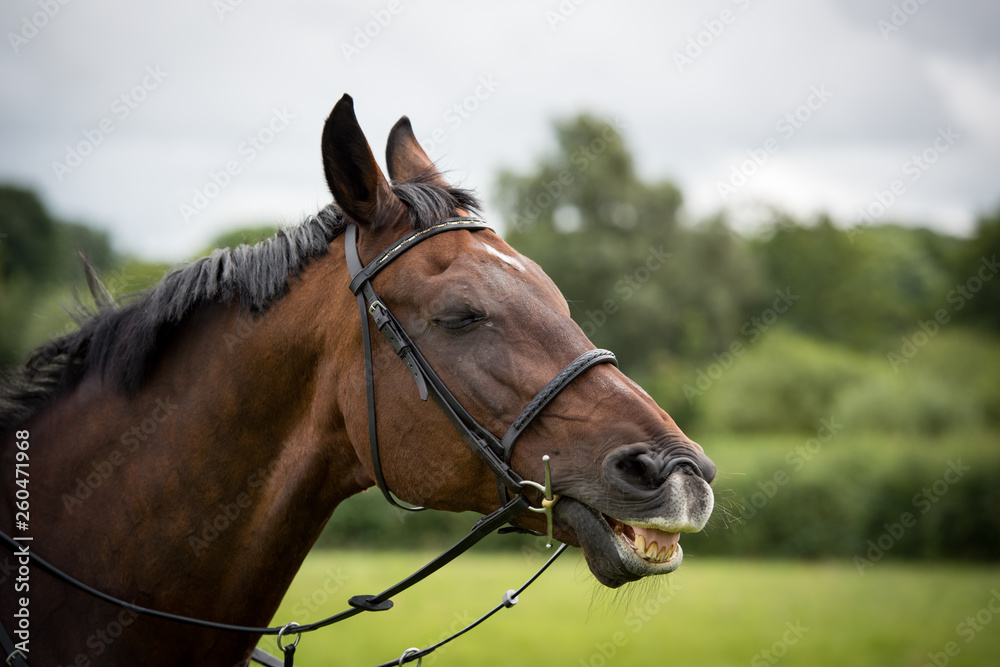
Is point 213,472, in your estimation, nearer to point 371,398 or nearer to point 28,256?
point 371,398

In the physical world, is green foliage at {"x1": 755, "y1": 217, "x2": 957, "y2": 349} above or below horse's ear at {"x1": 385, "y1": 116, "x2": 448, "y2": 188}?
below

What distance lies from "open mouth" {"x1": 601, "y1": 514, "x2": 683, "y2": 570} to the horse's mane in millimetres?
1561

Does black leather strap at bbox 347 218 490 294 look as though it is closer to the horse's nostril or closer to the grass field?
the horse's nostril

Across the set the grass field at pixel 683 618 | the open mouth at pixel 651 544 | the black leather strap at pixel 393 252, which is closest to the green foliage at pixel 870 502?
the grass field at pixel 683 618

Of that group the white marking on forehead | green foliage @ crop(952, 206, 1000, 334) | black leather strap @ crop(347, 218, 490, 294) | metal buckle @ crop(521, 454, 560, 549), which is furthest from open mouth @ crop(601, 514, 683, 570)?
green foliage @ crop(952, 206, 1000, 334)

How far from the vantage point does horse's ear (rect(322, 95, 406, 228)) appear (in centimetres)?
297

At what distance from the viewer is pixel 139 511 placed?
301cm

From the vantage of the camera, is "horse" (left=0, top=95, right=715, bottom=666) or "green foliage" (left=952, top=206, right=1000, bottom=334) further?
"green foliage" (left=952, top=206, right=1000, bottom=334)

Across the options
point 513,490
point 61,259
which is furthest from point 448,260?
point 61,259

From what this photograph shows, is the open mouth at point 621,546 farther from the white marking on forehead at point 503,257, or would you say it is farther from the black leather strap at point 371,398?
the white marking on forehead at point 503,257

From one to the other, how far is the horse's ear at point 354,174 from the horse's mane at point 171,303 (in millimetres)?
119

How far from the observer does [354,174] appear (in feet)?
10.2

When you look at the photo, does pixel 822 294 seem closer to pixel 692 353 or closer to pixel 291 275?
pixel 692 353

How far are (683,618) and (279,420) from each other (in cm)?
1432
